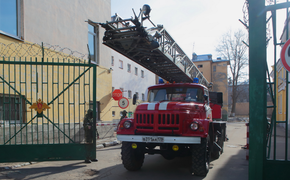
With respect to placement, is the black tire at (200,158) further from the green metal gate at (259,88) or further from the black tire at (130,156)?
the green metal gate at (259,88)

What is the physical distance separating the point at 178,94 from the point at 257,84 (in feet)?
11.3

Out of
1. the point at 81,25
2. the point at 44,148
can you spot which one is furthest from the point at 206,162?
the point at 81,25

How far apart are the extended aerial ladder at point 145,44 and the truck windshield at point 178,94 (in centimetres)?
184

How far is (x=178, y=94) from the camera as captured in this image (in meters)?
6.78

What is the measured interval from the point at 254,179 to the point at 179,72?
322 inches

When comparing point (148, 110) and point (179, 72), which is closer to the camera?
point (148, 110)

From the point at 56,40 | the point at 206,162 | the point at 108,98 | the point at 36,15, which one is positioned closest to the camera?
the point at 206,162

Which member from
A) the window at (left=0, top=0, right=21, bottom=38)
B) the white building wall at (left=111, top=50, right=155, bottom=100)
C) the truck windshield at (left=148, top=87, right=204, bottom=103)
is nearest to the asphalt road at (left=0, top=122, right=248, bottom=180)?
the truck windshield at (left=148, top=87, right=204, bottom=103)

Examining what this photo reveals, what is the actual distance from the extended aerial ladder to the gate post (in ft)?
14.1

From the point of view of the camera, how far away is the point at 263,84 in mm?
3369

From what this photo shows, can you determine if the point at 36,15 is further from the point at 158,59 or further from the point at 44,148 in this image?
the point at 44,148

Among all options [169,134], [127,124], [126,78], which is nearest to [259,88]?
[169,134]

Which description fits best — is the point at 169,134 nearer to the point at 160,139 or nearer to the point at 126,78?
the point at 160,139

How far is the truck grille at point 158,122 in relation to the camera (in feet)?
18.3
